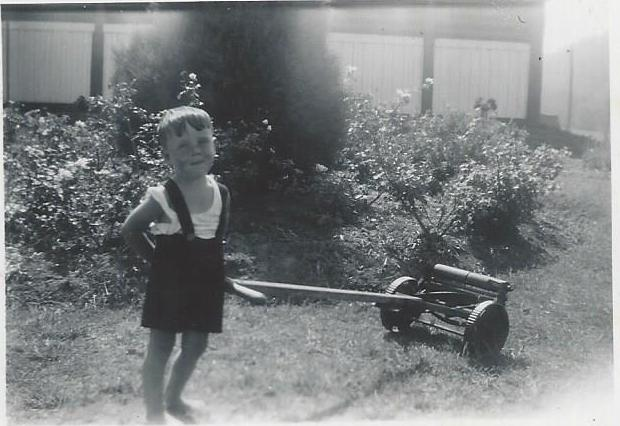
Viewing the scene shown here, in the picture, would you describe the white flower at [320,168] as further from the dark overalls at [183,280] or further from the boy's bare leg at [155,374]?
the boy's bare leg at [155,374]

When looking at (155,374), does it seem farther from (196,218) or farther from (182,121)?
(182,121)

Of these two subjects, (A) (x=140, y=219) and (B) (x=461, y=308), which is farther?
(B) (x=461, y=308)

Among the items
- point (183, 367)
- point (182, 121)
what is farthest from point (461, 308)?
point (182, 121)

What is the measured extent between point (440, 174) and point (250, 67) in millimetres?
2124

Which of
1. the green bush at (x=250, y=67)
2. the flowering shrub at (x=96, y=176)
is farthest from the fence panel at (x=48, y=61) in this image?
the green bush at (x=250, y=67)

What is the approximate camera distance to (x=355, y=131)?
5.31 metres

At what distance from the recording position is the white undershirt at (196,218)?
229cm

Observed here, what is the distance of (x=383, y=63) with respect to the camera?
249 inches

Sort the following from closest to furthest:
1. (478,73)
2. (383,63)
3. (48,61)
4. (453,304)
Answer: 1. (453,304)
2. (48,61)
3. (383,63)
4. (478,73)

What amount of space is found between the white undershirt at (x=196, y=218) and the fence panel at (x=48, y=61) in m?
2.39

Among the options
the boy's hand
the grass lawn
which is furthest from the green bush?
the boy's hand

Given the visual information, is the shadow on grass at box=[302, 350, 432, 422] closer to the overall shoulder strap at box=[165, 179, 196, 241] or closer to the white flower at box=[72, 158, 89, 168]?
the overall shoulder strap at box=[165, 179, 196, 241]

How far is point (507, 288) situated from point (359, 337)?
0.94 meters

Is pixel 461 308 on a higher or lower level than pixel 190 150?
lower
